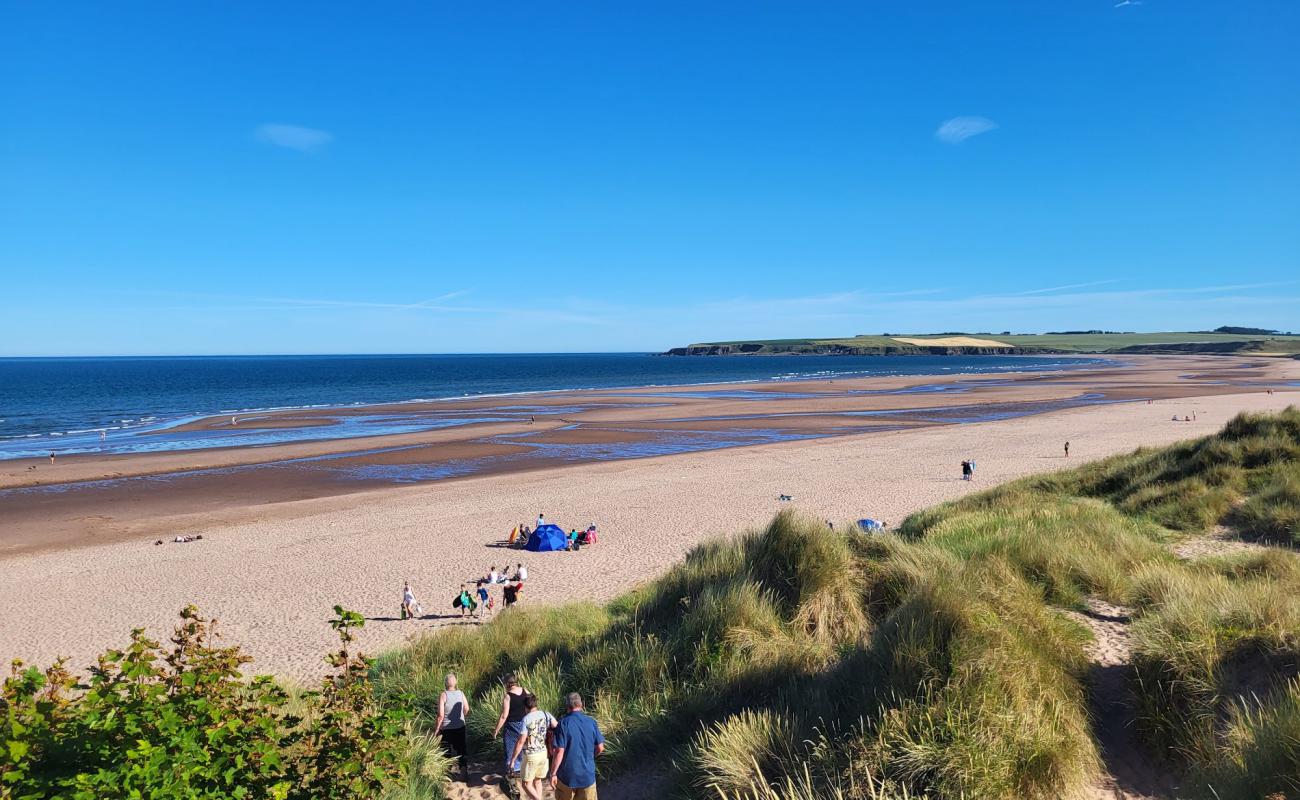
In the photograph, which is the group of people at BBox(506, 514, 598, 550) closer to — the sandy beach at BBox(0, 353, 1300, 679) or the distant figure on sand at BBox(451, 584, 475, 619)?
the sandy beach at BBox(0, 353, 1300, 679)

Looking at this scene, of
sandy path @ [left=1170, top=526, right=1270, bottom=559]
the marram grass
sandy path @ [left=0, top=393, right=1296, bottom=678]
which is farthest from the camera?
sandy path @ [left=0, top=393, right=1296, bottom=678]

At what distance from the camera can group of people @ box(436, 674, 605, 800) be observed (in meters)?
6.00

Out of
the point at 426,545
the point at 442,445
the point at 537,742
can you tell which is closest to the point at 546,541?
the point at 426,545

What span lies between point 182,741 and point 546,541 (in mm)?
14861

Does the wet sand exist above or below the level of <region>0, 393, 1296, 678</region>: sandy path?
above

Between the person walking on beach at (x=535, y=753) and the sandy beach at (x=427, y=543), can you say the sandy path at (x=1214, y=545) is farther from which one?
the person walking on beach at (x=535, y=753)

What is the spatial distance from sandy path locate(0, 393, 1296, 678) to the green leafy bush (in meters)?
7.07

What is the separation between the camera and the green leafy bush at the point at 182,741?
12.4ft

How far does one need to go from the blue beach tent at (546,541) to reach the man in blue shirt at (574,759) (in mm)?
12687

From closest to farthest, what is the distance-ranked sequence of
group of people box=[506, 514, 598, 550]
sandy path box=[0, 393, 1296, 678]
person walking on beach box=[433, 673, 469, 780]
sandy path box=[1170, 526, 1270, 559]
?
1. person walking on beach box=[433, 673, 469, 780]
2. sandy path box=[1170, 526, 1270, 559]
3. sandy path box=[0, 393, 1296, 678]
4. group of people box=[506, 514, 598, 550]

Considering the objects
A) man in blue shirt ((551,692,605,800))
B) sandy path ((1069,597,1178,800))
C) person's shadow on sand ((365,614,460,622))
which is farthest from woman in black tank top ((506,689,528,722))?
person's shadow on sand ((365,614,460,622))

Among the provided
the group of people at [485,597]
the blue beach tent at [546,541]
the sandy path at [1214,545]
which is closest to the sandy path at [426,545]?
the blue beach tent at [546,541]

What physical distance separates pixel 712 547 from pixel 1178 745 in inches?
225

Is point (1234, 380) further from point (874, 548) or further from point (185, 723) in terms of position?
point (185, 723)
